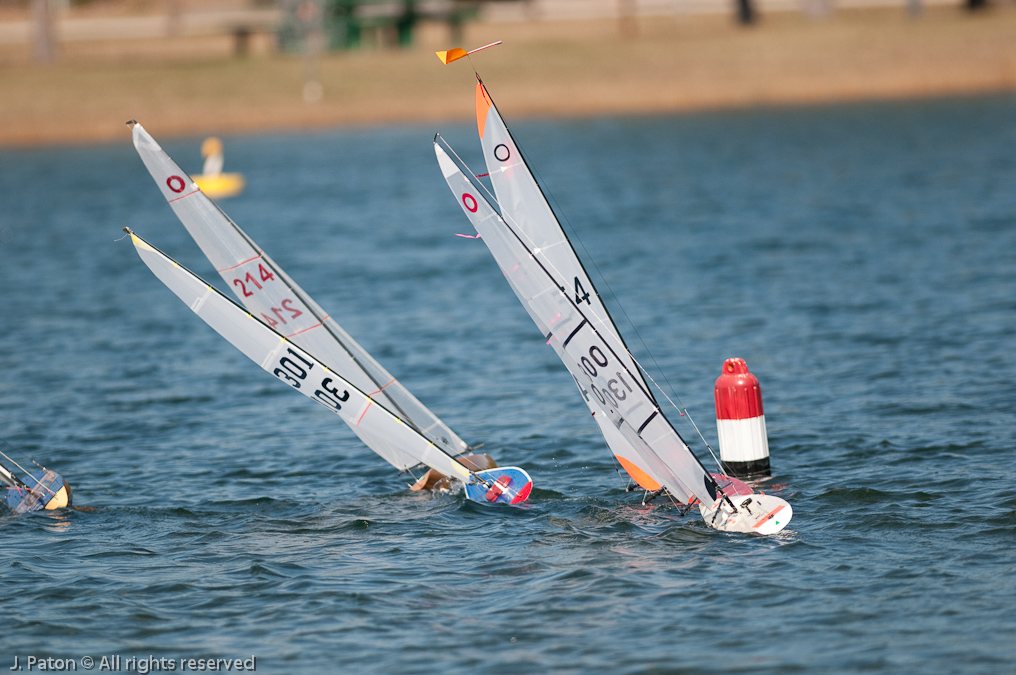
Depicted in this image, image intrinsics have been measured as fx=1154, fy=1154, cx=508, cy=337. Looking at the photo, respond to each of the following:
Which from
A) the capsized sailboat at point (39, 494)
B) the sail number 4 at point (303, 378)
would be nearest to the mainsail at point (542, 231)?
the sail number 4 at point (303, 378)

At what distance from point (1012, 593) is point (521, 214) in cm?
658

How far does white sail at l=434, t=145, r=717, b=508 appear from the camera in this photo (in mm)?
12312

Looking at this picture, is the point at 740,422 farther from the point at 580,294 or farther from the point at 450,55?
the point at 450,55

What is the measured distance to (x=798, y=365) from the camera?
20109 mm

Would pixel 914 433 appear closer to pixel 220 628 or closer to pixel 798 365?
pixel 798 365

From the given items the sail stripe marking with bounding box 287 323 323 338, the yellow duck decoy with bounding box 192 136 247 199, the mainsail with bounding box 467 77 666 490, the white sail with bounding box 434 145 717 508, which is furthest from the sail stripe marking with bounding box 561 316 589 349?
the yellow duck decoy with bounding box 192 136 247 199

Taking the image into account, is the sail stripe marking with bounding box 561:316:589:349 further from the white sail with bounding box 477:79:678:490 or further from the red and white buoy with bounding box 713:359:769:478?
the red and white buoy with bounding box 713:359:769:478

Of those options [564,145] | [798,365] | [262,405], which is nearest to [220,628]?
[262,405]

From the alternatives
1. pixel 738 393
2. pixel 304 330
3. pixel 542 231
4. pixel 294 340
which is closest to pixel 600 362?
pixel 542 231

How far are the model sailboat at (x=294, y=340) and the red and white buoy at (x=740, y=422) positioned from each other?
2.50 m

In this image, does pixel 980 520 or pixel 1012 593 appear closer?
pixel 1012 593

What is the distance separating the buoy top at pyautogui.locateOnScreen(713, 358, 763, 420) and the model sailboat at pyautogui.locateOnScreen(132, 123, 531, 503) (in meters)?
2.54

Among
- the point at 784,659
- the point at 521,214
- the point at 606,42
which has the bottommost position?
the point at 784,659

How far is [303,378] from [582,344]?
138 inches
